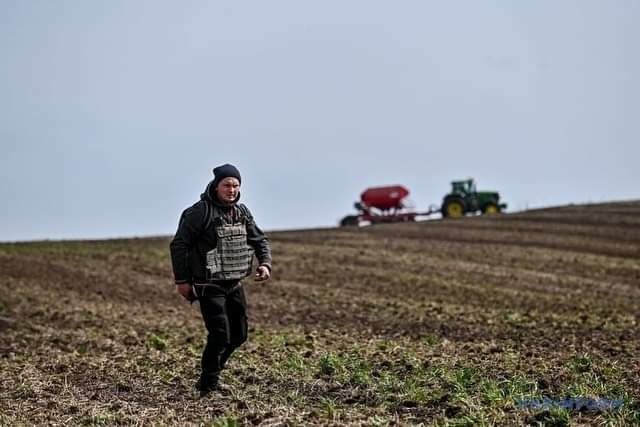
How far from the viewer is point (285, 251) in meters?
28.6

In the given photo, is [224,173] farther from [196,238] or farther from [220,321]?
[220,321]

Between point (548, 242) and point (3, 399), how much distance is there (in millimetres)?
24050

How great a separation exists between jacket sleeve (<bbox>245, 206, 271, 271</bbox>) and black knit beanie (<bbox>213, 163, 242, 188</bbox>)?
0.44 m

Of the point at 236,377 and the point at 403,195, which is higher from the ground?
the point at 403,195

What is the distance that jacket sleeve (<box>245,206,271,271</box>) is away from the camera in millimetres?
8820

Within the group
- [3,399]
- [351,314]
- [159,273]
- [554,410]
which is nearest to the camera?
[554,410]

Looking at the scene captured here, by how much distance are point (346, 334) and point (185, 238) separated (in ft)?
19.7

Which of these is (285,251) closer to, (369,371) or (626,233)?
(626,233)

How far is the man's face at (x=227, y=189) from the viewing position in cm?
849

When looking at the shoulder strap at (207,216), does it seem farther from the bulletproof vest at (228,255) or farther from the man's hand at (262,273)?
the man's hand at (262,273)

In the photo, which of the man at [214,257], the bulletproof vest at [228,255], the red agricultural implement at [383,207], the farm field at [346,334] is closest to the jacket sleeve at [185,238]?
the man at [214,257]

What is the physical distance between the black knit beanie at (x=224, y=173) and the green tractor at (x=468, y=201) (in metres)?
37.7

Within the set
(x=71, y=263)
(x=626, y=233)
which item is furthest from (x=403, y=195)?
(x=71, y=263)

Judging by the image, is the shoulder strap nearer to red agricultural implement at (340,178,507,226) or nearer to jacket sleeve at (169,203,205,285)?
jacket sleeve at (169,203,205,285)
